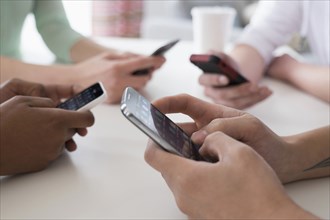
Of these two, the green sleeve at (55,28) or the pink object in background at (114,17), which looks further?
the pink object in background at (114,17)

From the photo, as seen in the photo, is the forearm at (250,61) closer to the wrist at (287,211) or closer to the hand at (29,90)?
the hand at (29,90)

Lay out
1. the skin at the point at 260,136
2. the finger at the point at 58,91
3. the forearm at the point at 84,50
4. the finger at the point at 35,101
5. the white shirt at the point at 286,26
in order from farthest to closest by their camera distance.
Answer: the forearm at the point at 84,50, the white shirt at the point at 286,26, the finger at the point at 58,91, the finger at the point at 35,101, the skin at the point at 260,136

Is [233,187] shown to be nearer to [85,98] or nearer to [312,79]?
[85,98]

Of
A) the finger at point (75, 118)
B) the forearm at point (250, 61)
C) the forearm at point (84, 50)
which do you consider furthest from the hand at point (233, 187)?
the forearm at point (84, 50)

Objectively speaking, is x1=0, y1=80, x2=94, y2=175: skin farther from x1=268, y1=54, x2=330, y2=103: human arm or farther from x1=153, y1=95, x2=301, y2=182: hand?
x1=268, y1=54, x2=330, y2=103: human arm

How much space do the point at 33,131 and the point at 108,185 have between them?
12cm

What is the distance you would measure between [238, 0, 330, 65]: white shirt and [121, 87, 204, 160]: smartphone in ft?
2.10

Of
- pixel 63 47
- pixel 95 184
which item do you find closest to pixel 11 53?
pixel 63 47

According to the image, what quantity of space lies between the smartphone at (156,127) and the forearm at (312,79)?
490 mm

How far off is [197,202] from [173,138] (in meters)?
0.07

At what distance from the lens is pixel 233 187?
376 millimetres

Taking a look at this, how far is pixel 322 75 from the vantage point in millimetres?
883

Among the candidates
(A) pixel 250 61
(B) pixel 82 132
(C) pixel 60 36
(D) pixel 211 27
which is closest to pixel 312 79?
(A) pixel 250 61

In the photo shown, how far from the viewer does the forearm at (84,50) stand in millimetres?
1115
